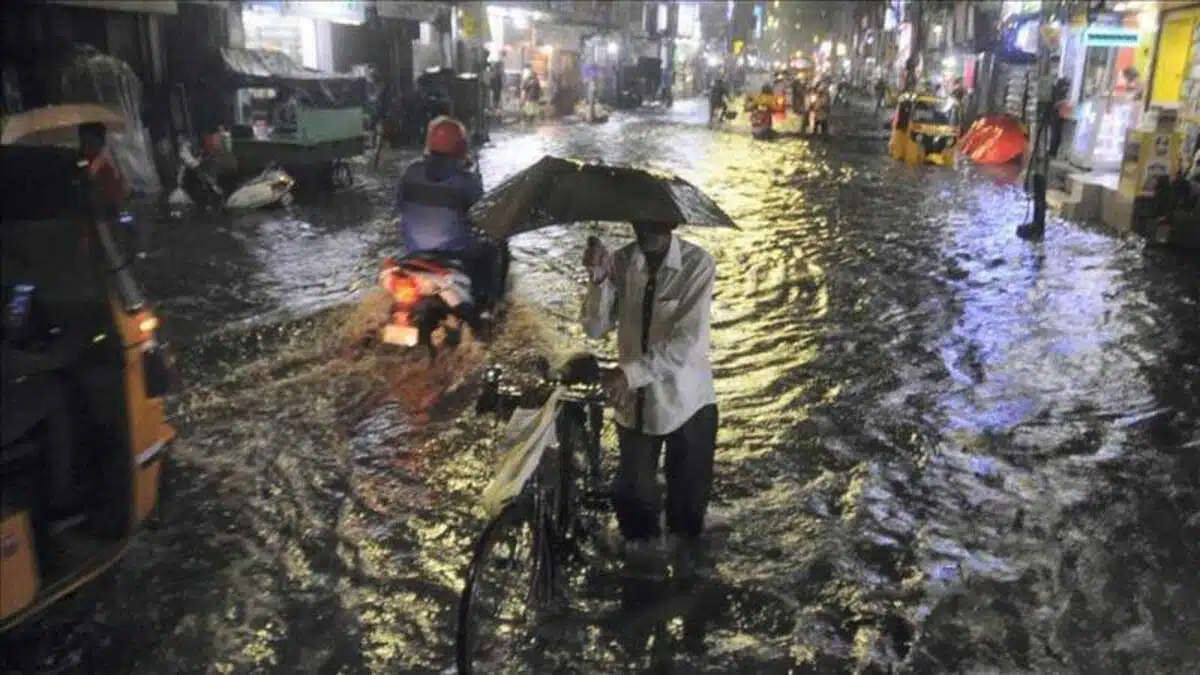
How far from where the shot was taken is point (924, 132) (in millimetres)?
25328

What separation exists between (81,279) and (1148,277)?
1216 cm

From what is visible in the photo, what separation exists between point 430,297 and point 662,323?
4.26m

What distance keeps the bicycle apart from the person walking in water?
0.66 ft

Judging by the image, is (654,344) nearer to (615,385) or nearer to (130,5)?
(615,385)

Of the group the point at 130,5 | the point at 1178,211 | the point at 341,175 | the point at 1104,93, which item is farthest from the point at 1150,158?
the point at 130,5

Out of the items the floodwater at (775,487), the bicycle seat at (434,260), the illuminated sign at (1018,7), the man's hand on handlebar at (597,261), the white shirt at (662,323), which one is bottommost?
the floodwater at (775,487)

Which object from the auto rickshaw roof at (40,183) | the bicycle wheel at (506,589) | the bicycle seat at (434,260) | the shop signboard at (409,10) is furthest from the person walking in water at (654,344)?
the shop signboard at (409,10)

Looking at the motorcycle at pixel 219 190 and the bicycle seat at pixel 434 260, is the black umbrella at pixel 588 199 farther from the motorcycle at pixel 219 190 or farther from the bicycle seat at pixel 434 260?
the motorcycle at pixel 219 190

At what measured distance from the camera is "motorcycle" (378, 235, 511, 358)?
830 centimetres

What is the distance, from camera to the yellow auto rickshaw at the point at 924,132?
25234 mm

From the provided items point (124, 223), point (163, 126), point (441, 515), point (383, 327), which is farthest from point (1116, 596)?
point (163, 126)

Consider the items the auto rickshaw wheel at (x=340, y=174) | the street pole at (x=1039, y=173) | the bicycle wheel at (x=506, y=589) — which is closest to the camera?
the bicycle wheel at (x=506, y=589)

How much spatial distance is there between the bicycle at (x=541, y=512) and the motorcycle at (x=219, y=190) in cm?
1200

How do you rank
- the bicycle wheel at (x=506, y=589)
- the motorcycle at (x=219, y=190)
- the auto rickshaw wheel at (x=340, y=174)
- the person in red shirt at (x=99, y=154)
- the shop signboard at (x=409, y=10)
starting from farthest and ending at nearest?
1. the shop signboard at (x=409, y=10)
2. the auto rickshaw wheel at (x=340, y=174)
3. the motorcycle at (x=219, y=190)
4. the person in red shirt at (x=99, y=154)
5. the bicycle wheel at (x=506, y=589)
